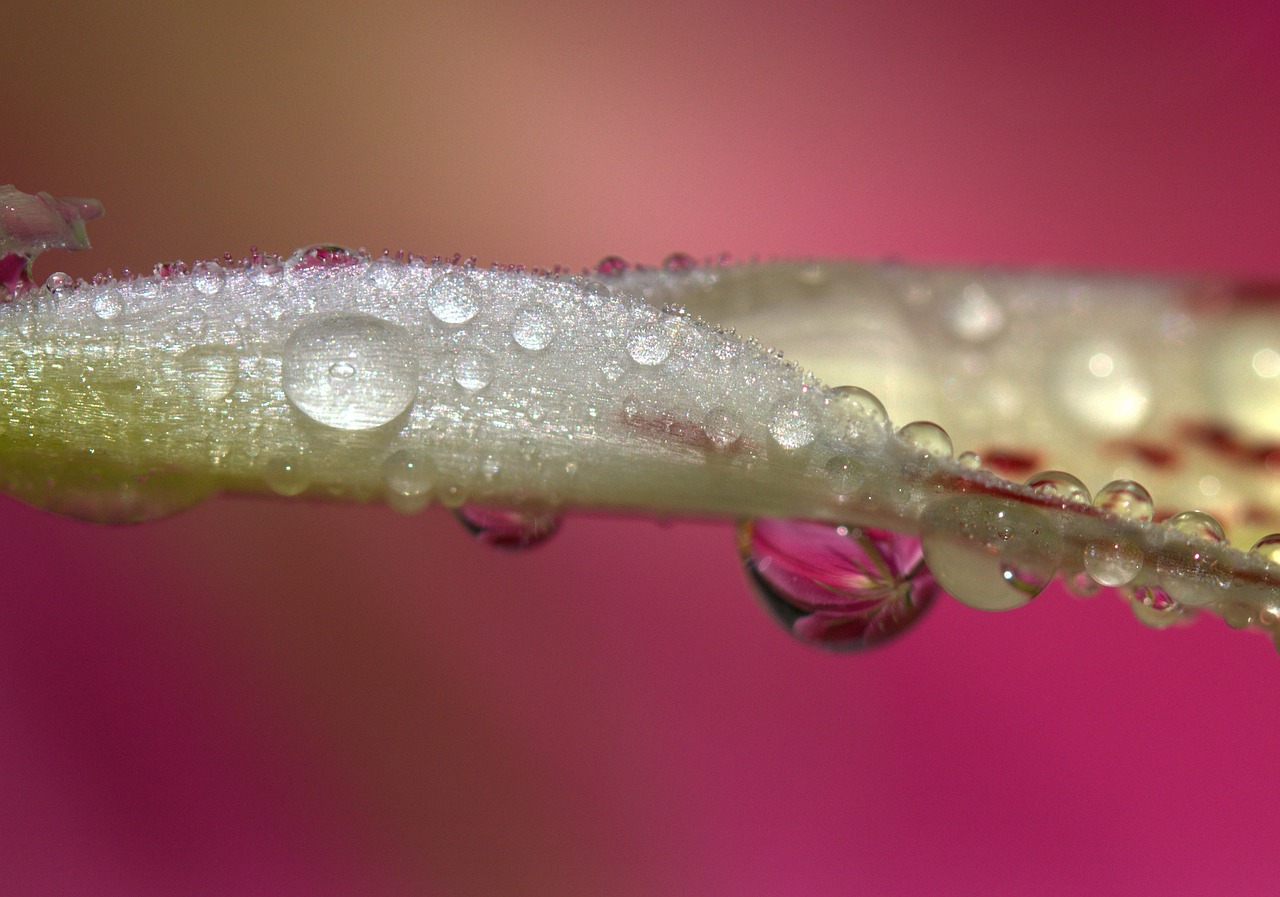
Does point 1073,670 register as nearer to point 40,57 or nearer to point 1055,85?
point 1055,85

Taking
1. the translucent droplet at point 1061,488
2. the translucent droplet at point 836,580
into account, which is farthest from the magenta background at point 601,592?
the translucent droplet at point 1061,488

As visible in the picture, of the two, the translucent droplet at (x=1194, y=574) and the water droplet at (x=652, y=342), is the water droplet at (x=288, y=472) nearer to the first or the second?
the water droplet at (x=652, y=342)

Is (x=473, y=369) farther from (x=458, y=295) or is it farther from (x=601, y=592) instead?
(x=601, y=592)

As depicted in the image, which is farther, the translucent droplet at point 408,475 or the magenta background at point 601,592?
the magenta background at point 601,592

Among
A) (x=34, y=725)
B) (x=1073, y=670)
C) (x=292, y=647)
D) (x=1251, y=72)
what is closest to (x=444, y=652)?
(x=292, y=647)

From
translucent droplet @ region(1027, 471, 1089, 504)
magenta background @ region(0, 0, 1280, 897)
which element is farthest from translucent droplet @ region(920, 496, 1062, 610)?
magenta background @ region(0, 0, 1280, 897)

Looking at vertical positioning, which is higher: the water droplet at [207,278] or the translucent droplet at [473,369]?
the water droplet at [207,278]

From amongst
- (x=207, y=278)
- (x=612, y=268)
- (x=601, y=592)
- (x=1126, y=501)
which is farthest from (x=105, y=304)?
(x=601, y=592)
